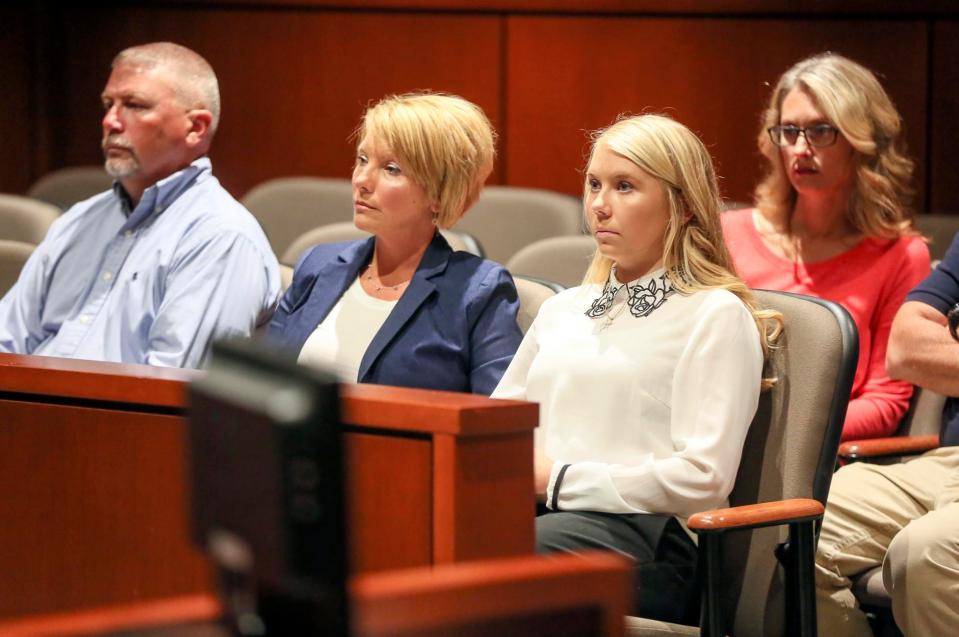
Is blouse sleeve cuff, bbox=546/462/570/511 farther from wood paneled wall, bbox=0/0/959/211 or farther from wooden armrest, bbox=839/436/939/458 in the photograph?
wood paneled wall, bbox=0/0/959/211

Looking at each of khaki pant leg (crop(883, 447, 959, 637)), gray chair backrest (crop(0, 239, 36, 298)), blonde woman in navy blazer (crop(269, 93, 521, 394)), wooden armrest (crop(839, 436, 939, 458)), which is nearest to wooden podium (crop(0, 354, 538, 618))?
blonde woman in navy blazer (crop(269, 93, 521, 394))

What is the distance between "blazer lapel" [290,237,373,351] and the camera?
2582 mm

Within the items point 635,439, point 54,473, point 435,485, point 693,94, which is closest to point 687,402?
point 635,439

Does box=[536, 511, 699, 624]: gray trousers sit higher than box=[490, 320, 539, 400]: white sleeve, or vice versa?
box=[490, 320, 539, 400]: white sleeve

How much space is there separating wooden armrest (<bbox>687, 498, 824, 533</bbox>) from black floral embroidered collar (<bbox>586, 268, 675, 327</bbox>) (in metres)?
0.39

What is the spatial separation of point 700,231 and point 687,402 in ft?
1.03

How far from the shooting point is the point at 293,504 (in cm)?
90

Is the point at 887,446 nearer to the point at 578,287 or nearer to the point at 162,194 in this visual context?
the point at 578,287

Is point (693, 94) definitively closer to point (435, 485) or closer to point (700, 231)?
point (700, 231)

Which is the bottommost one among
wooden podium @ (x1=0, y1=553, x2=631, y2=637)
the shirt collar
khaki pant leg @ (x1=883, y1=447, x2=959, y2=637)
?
khaki pant leg @ (x1=883, y1=447, x2=959, y2=637)

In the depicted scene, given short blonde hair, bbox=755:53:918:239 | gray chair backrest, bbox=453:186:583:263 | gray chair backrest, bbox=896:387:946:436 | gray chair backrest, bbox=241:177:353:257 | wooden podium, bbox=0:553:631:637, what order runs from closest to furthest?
wooden podium, bbox=0:553:631:637 < gray chair backrest, bbox=896:387:946:436 < short blonde hair, bbox=755:53:918:239 < gray chair backrest, bbox=453:186:583:263 < gray chair backrest, bbox=241:177:353:257

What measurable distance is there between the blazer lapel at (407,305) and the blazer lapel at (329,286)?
0.16 meters

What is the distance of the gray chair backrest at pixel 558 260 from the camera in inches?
128

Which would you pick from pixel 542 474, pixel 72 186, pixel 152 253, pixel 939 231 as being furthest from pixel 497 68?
pixel 542 474
